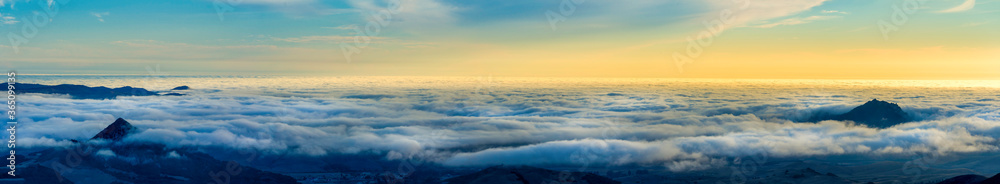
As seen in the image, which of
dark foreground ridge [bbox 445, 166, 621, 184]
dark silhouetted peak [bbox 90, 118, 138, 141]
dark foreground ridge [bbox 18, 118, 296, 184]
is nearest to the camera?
dark foreground ridge [bbox 445, 166, 621, 184]

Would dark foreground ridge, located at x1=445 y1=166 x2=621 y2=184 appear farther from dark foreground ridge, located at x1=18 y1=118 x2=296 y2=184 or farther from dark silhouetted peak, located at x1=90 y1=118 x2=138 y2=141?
dark silhouetted peak, located at x1=90 y1=118 x2=138 y2=141

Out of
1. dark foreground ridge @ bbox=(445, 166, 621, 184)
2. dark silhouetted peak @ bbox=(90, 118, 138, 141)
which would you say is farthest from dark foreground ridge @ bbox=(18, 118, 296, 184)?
dark foreground ridge @ bbox=(445, 166, 621, 184)

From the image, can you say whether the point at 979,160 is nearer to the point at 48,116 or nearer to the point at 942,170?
the point at 942,170

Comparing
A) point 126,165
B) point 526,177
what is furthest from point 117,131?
point 526,177

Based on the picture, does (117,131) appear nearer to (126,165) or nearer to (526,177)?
(126,165)

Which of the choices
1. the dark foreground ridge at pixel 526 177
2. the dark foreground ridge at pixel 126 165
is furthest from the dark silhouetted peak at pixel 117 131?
the dark foreground ridge at pixel 526 177


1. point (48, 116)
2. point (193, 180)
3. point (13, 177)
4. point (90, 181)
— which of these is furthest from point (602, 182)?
point (48, 116)

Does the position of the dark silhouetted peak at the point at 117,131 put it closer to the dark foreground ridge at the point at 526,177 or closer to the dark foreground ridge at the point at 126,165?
the dark foreground ridge at the point at 126,165
